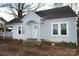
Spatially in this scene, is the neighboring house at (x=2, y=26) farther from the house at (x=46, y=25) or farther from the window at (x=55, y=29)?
the window at (x=55, y=29)

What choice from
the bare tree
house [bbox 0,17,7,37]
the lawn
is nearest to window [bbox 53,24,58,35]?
the lawn

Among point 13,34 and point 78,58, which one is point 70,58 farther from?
point 13,34

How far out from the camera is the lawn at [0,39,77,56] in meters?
3.43

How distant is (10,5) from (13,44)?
2.28ft

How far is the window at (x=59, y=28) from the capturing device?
11.3 feet

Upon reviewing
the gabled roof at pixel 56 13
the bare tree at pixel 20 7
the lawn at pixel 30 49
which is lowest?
the lawn at pixel 30 49

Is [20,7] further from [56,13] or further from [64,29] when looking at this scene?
[64,29]

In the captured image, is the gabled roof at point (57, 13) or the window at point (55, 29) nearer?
the gabled roof at point (57, 13)

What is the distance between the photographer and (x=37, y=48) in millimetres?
3457

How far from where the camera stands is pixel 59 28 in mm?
3555

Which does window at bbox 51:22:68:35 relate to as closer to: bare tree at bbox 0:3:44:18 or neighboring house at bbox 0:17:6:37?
bare tree at bbox 0:3:44:18

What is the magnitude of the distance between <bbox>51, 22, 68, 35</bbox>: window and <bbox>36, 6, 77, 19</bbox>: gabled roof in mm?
141

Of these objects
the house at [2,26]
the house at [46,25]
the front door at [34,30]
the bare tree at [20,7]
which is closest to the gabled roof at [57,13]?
the house at [46,25]

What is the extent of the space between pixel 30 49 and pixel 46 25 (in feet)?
1.69
